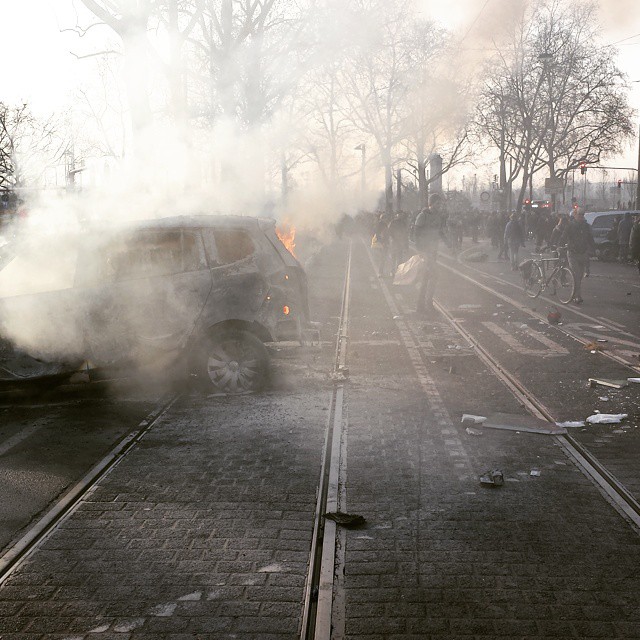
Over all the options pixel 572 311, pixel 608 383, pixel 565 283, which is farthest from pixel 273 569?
pixel 565 283

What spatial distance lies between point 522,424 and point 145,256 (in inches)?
155

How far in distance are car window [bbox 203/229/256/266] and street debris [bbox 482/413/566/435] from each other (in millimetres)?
2990

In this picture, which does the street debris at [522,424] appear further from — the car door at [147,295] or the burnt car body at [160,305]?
the car door at [147,295]

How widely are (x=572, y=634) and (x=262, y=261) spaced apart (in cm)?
537

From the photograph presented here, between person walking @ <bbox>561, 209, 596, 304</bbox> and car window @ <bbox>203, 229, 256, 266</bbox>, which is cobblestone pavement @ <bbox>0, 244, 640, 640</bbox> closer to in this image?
car window @ <bbox>203, 229, 256, 266</bbox>

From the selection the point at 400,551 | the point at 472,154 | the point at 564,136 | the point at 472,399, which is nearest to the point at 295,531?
the point at 400,551

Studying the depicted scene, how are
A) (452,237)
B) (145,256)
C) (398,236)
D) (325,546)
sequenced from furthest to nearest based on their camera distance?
(452,237) < (398,236) < (145,256) < (325,546)

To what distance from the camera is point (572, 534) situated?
4285 millimetres

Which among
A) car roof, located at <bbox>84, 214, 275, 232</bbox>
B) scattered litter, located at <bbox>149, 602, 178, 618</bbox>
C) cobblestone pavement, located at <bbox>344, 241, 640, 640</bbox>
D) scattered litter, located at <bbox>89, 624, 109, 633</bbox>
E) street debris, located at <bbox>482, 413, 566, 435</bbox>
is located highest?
car roof, located at <bbox>84, 214, 275, 232</bbox>

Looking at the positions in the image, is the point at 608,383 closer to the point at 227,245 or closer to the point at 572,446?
the point at 572,446

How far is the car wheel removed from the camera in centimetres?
783

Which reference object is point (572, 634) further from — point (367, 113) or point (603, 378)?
point (367, 113)

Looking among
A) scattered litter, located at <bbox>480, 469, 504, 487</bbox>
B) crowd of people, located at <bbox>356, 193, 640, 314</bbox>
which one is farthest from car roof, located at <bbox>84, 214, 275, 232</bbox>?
crowd of people, located at <bbox>356, 193, 640, 314</bbox>

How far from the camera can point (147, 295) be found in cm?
755
